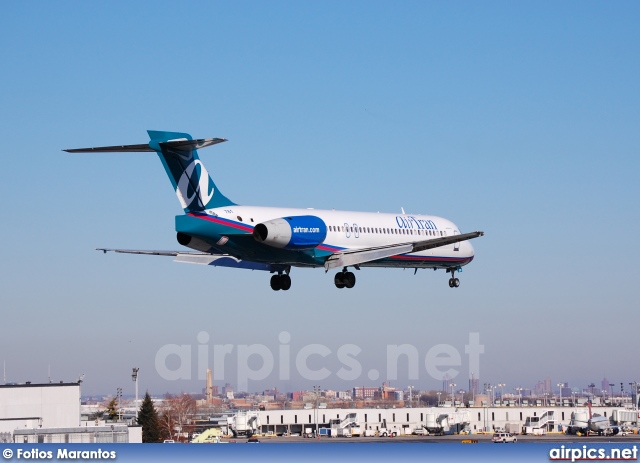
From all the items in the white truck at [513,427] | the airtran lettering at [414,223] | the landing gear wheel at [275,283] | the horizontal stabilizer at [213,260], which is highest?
the airtran lettering at [414,223]

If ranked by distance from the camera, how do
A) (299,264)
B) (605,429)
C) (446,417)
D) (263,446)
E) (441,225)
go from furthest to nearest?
1. (446,417)
2. (605,429)
3. (441,225)
4. (299,264)
5. (263,446)

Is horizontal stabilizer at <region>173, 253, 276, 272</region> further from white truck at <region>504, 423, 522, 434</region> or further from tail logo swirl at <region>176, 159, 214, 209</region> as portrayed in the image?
white truck at <region>504, 423, 522, 434</region>

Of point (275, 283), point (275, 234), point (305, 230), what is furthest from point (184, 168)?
point (275, 283)

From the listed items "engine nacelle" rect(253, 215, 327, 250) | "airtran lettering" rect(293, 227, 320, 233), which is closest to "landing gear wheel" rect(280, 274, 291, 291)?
"engine nacelle" rect(253, 215, 327, 250)

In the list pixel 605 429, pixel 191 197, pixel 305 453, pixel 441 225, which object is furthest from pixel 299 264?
pixel 605 429

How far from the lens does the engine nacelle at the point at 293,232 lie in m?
53.7

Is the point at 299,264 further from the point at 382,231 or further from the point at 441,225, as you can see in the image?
the point at 441,225

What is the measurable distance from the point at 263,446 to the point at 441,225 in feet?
98.2

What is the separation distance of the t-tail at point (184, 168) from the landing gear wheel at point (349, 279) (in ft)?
34.6

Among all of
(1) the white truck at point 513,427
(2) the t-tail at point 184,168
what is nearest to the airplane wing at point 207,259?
(2) the t-tail at point 184,168

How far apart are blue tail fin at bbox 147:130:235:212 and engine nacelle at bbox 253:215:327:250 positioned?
2581mm

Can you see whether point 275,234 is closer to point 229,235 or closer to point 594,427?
point 229,235

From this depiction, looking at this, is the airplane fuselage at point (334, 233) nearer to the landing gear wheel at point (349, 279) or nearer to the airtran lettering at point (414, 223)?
the airtran lettering at point (414, 223)

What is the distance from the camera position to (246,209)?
180 feet
